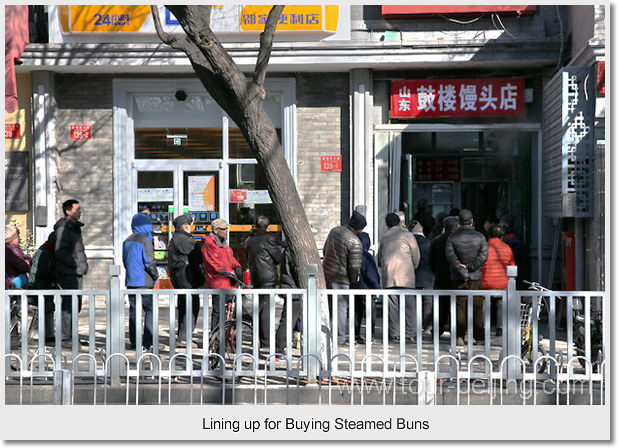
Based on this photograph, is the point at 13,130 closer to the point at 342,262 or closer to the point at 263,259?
the point at 263,259

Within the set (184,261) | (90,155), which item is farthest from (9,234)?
(90,155)

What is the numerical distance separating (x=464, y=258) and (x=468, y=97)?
174 inches

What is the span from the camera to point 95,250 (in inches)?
599

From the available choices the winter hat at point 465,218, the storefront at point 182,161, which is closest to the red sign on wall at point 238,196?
the storefront at point 182,161

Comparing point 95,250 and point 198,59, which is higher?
point 198,59

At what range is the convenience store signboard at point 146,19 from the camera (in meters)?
14.3

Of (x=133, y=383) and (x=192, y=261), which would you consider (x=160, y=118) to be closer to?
(x=192, y=261)

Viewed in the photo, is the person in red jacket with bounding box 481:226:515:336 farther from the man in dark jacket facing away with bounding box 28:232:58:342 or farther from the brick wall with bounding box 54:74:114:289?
the brick wall with bounding box 54:74:114:289

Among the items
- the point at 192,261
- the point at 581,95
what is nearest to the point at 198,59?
the point at 192,261

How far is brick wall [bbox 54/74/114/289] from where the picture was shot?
15227 mm

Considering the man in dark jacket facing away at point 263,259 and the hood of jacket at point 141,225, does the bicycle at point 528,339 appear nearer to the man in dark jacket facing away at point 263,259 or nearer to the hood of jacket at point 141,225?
the man in dark jacket facing away at point 263,259

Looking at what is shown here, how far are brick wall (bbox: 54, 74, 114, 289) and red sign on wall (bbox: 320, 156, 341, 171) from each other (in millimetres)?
3539

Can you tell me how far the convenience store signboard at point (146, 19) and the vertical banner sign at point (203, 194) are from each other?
8.28ft

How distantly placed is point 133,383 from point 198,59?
3.31 meters
